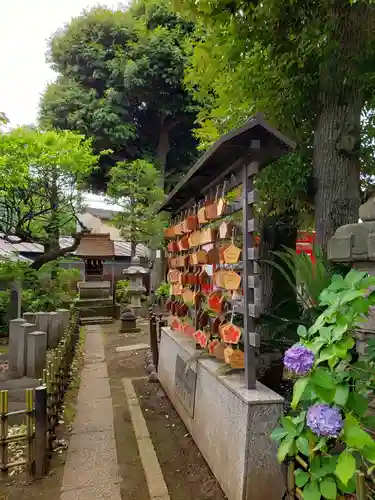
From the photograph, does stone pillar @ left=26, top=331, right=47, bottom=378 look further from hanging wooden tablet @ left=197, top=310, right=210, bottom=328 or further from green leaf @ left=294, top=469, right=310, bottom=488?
green leaf @ left=294, top=469, right=310, bottom=488

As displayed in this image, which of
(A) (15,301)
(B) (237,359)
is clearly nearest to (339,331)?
(B) (237,359)

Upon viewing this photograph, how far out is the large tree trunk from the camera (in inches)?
183

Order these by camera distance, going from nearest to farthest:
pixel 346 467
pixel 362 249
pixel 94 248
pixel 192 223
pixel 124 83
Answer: pixel 346 467 < pixel 362 249 < pixel 192 223 < pixel 94 248 < pixel 124 83

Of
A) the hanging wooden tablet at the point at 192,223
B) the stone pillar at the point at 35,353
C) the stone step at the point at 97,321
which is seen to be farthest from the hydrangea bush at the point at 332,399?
the stone step at the point at 97,321

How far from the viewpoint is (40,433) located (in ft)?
11.6

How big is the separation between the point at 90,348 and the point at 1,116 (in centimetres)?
682

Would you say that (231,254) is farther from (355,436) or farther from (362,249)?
(355,436)

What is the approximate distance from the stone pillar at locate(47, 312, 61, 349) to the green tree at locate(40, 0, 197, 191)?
12049 mm

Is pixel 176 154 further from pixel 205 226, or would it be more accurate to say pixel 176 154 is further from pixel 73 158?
pixel 205 226

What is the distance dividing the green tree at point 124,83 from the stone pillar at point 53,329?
39.5 ft

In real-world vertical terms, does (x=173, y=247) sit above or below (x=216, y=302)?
above

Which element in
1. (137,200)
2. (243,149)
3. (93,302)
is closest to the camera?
(243,149)

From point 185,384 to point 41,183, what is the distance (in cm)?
868

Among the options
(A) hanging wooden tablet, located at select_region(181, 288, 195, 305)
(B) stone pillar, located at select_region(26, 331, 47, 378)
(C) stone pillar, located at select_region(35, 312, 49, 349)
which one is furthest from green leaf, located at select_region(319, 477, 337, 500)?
(C) stone pillar, located at select_region(35, 312, 49, 349)
